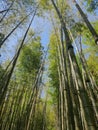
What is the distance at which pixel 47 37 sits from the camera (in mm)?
8438

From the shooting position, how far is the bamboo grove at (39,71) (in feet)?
10.8

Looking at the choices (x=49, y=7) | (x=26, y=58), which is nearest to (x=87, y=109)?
(x=49, y=7)

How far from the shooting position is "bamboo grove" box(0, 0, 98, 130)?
3301 millimetres

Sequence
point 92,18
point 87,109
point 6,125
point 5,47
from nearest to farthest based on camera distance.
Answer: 1. point 87,109
2. point 6,125
3. point 5,47
4. point 92,18

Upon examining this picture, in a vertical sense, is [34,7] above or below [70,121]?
above

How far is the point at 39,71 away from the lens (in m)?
5.51

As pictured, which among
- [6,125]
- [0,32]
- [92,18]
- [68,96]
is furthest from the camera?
[92,18]

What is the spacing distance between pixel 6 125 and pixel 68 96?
Result: 223 cm

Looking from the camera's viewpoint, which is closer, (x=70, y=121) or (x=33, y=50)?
(x=70, y=121)

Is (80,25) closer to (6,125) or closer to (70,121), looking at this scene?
(6,125)

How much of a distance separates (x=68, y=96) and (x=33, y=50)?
17.3 feet

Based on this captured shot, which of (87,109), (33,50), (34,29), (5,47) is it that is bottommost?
(33,50)

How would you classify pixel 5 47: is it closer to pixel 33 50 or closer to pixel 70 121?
pixel 33 50

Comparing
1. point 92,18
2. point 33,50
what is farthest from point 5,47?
point 92,18
